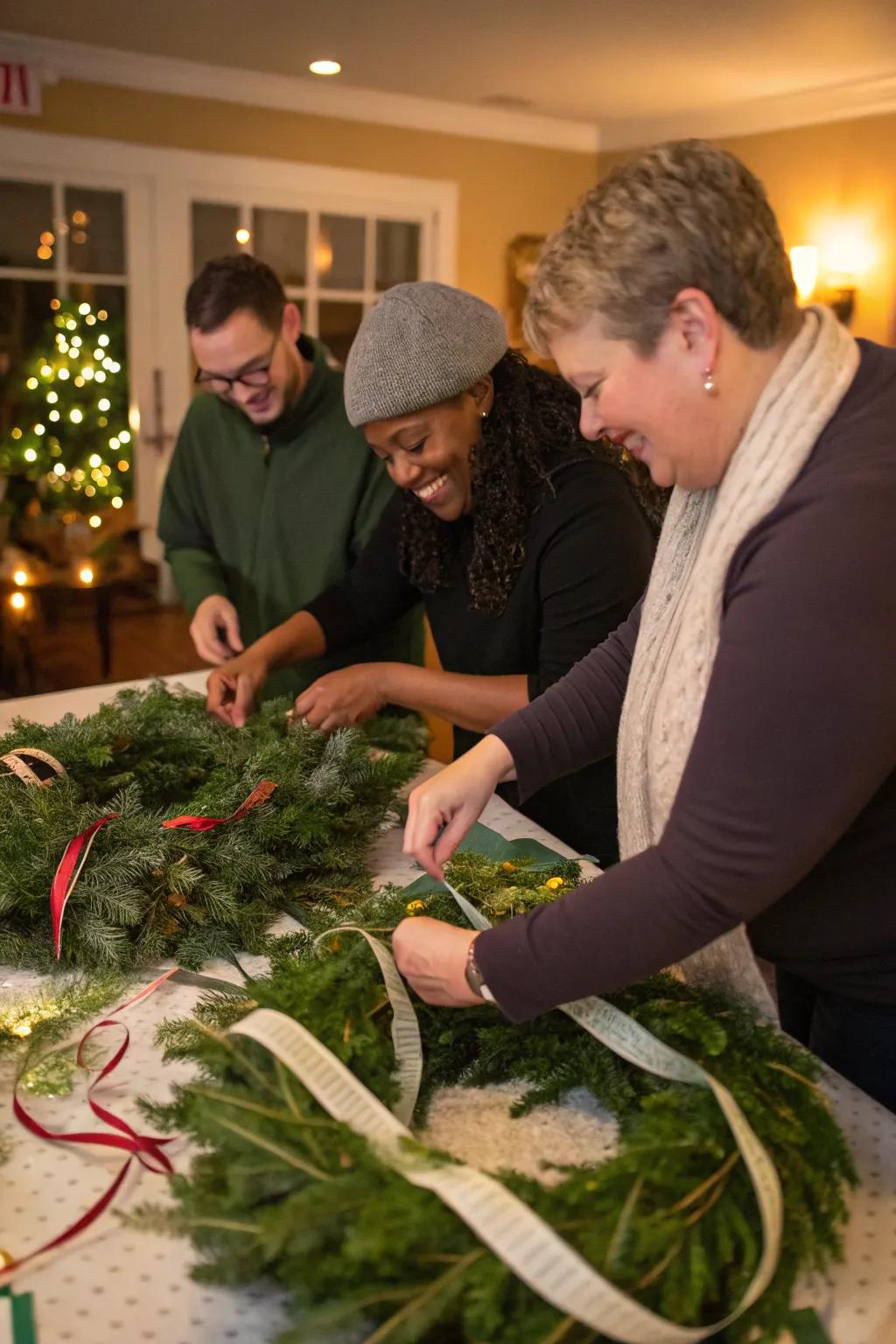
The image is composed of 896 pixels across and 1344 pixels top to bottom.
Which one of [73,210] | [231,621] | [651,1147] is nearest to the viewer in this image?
[651,1147]

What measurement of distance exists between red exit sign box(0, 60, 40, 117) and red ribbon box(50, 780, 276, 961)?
4512 millimetres

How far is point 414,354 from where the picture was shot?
155 cm

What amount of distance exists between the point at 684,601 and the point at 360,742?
696 millimetres

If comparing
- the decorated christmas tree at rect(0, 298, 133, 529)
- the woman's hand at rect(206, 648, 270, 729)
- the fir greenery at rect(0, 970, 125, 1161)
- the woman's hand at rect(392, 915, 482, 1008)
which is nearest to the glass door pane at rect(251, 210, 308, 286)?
the decorated christmas tree at rect(0, 298, 133, 529)

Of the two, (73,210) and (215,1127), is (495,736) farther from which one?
(73,210)

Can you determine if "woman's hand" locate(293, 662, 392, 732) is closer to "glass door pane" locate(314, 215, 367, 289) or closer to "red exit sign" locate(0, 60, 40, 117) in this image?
"red exit sign" locate(0, 60, 40, 117)

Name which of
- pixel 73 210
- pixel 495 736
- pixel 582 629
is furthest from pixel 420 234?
pixel 495 736

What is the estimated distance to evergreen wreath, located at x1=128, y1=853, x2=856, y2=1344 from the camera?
0.70 m

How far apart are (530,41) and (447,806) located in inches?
173

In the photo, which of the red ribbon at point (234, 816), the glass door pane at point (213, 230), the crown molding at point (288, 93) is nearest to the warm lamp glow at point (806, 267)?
the crown molding at point (288, 93)

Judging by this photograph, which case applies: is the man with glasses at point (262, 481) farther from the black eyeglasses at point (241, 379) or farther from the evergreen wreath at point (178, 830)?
the evergreen wreath at point (178, 830)

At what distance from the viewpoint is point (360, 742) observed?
1594 mm

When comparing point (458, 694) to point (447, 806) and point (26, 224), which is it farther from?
point (26, 224)

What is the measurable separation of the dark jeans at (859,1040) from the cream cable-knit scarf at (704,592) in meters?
0.12
